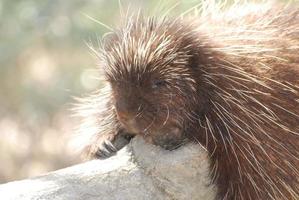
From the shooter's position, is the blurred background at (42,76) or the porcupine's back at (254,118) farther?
the blurred background at (42,76)

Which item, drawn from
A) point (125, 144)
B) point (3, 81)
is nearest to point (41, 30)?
point (3, 81)

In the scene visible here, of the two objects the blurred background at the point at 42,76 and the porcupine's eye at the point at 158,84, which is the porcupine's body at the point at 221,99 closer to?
the porcupine's eye at the point at 158,84

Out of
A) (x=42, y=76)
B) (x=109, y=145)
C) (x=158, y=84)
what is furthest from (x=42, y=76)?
(x=158, y=84)

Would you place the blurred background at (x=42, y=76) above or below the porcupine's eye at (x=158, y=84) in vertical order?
below

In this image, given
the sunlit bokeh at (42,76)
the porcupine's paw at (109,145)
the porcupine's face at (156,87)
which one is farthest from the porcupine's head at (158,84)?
the sunlit bokeh at (42,76)

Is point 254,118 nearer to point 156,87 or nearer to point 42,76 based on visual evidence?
point 156,87

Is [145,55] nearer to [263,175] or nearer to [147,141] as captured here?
[147,141]

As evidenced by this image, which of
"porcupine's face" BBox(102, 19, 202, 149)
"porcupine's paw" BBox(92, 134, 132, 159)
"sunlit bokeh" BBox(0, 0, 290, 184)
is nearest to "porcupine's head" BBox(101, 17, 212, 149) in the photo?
"porcupine's face" BBox(102, 19, 202, 149)
